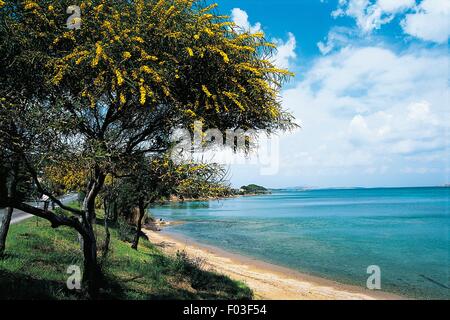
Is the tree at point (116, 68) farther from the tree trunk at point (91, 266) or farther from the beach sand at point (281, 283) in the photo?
the beach sand at point (281, 283)

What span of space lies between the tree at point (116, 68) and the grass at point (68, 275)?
2.88 metres

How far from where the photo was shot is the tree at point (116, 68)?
21.4 feet

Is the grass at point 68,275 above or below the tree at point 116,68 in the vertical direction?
below

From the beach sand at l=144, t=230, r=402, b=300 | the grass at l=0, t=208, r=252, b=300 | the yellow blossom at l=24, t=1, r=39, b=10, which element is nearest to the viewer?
the yellow blossom at l=24, t=1, r=39, b=10

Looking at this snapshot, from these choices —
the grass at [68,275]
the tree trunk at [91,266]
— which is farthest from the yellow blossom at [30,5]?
the grass at [68,275]

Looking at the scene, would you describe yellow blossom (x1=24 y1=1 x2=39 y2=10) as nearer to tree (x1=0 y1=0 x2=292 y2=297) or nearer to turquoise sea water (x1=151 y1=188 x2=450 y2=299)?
tree (x1=0 y1=0 x2=292 y2=297)

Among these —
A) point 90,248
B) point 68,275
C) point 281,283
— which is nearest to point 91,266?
point 90,248

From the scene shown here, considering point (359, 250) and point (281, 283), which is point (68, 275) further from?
point (359, 250)

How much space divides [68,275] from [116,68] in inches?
310

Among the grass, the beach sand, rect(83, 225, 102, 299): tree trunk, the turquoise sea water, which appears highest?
rect(83, 225, 102, 299): tree trunk

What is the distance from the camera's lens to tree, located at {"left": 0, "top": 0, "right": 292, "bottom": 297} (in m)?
6.52

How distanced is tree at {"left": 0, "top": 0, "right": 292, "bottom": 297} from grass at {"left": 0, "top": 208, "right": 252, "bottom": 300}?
9.44 ft

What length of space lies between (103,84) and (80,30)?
4.01 feet

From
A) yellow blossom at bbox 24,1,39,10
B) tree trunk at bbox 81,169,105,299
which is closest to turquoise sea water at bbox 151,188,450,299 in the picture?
tree trunk at bbox 81,169,105,299
